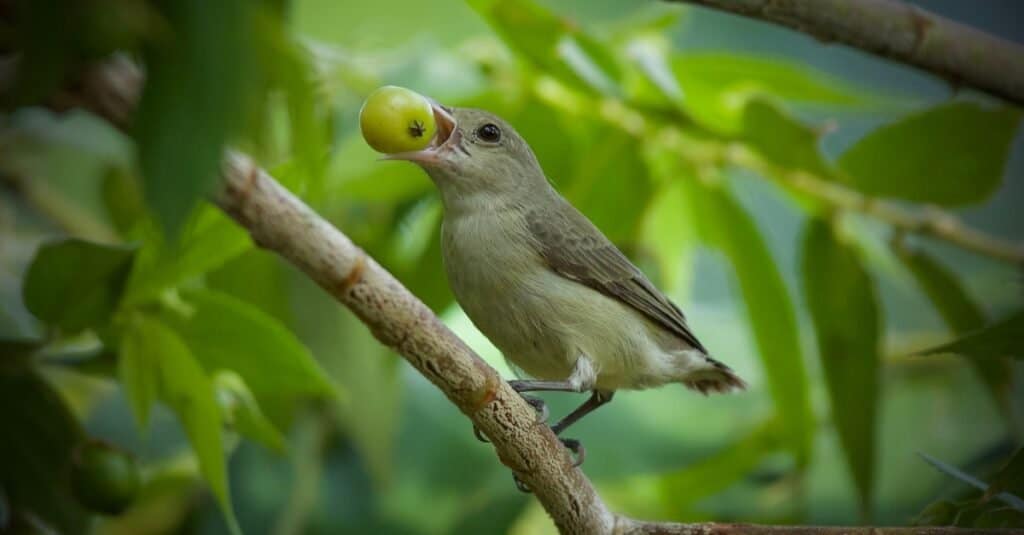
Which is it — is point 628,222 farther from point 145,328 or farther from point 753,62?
point 145,328

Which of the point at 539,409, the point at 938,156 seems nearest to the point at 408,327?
the point at 539,409

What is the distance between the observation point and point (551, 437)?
3.51 ft

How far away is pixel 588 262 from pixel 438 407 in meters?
1.04

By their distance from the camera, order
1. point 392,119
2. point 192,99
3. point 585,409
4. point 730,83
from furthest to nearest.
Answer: point 730,83 → point 585,409 → point 392,119 → point 192,99

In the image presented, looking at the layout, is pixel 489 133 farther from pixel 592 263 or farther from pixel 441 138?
pixel 592 263

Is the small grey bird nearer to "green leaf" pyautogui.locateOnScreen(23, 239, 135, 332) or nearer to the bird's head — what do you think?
the bird's head

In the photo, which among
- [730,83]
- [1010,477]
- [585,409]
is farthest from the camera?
[730,83]

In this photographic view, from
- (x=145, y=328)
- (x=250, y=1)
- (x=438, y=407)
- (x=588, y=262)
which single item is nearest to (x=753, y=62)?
(x=588, y=262)

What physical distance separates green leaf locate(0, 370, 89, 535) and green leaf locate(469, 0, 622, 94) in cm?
72

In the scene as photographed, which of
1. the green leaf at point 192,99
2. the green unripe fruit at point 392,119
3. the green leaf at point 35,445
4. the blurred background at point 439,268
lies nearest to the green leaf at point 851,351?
the blurred background at point 439,268

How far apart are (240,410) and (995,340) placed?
0.89 metres

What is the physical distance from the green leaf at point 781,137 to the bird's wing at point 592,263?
0.31m

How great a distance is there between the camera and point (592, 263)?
4.62 ft

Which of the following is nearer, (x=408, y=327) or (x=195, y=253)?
(x=408, y=327)
